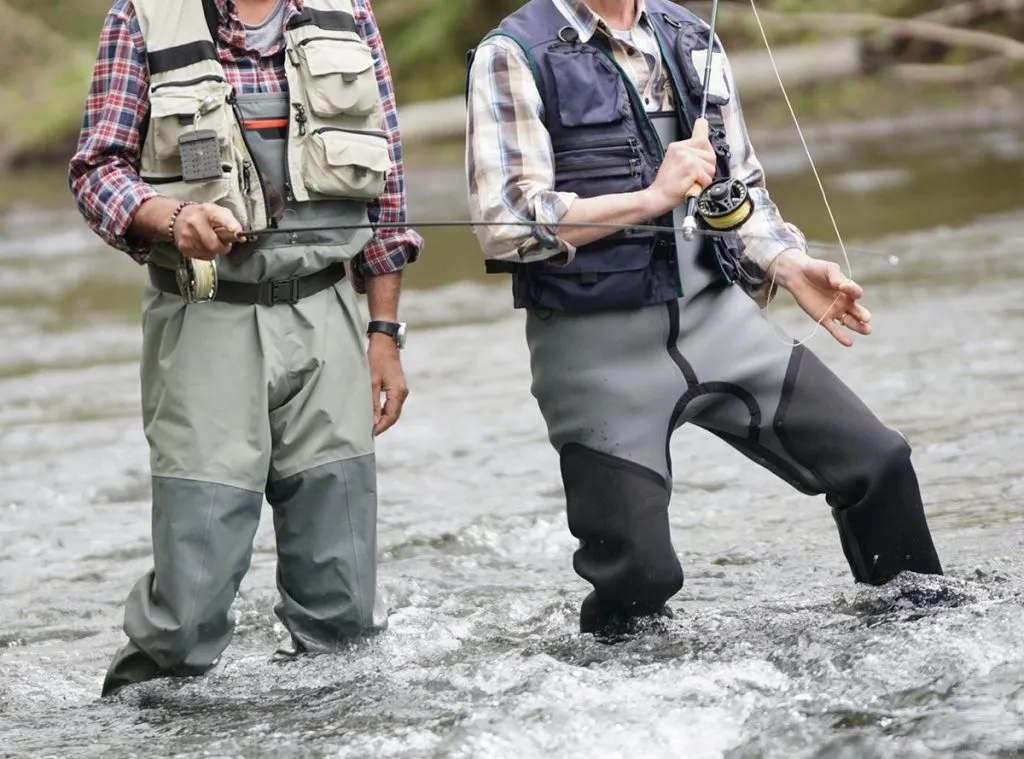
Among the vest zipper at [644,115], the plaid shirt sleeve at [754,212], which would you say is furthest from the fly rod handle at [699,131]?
the plaid shirt sleeve at [754,212]

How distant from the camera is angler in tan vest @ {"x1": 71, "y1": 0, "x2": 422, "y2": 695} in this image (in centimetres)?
368

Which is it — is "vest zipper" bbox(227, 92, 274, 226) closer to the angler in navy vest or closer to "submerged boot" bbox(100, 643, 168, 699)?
the angler in navy vest

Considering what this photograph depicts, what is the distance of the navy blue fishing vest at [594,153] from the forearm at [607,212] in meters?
0.09

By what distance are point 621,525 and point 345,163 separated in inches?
40.1

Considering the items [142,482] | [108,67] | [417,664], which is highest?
[108,67]

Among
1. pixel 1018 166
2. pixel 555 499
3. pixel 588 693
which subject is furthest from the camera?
pixel 1018 166

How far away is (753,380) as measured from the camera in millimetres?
3752

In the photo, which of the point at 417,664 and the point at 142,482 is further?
the point at 142,482

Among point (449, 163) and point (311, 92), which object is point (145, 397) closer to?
point (311, 92)

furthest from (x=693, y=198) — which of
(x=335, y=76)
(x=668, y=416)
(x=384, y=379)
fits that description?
(x=384, y=379)

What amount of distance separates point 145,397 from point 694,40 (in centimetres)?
151

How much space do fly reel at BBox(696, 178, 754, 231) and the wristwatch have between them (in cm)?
82

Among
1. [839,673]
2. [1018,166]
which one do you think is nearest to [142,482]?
[839,673]

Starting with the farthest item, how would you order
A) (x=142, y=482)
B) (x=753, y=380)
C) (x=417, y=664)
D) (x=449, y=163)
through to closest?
(x=449, y=163), (x=142, y=482), (x=417, y=664), (x=753, y=380)
